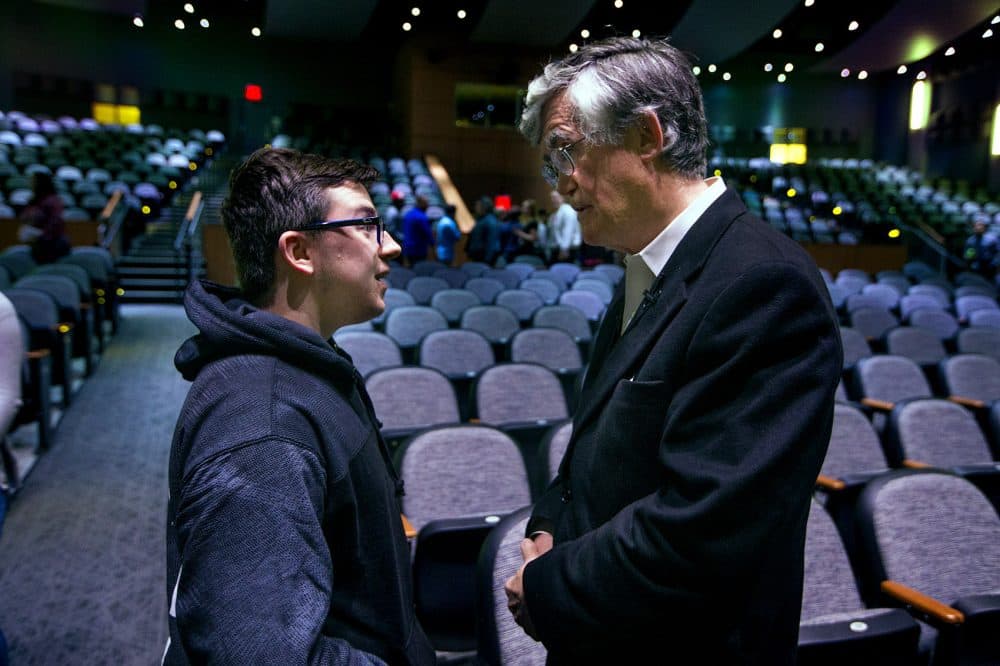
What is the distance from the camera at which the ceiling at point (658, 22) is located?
556 inches

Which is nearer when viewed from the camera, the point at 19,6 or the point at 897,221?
the point at 897,221

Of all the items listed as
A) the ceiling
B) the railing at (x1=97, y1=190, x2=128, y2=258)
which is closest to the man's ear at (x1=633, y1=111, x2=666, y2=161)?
the railing at (x1=97, y1=190, x2=128, y2=258)

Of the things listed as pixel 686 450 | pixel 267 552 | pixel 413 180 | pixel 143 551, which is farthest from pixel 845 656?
pixel 413 180

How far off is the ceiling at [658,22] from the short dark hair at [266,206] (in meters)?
13.8

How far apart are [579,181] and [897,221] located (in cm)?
1353

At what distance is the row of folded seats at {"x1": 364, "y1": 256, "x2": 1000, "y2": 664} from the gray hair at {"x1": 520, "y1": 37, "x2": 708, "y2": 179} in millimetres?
971

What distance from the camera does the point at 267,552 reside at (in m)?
0.84

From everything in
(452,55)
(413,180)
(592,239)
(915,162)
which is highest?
(452,55)

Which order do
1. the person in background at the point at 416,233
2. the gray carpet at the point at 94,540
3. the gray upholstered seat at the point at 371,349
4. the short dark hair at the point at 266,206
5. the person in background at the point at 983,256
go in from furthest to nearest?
the person in background at the point at 983,256, the person in background at the point at 416,233, the gray upholstered seat at the point at 371,349, the gray carpet at the point at 94,540, the short dark hair at the point at 266,206

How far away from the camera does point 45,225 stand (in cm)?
633

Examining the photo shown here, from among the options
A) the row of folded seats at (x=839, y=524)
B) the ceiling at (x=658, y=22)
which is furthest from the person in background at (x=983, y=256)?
the row of folded seats at (x=839, y=524)

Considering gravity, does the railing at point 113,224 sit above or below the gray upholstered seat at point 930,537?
above

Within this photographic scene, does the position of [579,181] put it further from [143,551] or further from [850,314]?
[850,314]

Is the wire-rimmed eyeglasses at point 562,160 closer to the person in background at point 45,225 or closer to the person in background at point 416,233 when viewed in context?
the person in background at point 45,225
